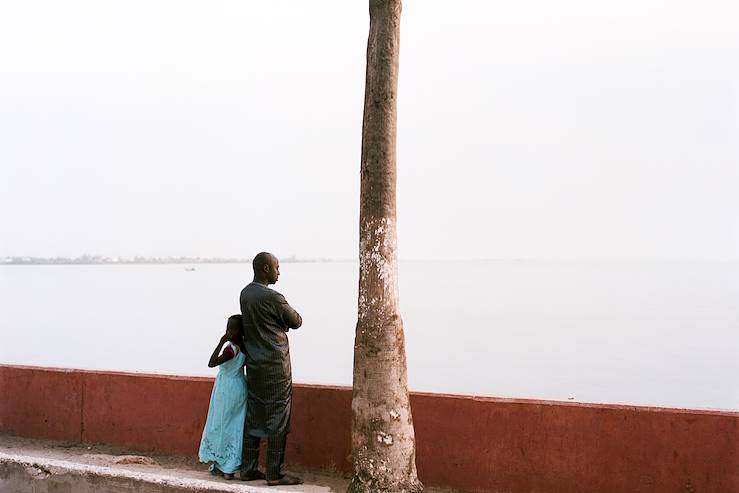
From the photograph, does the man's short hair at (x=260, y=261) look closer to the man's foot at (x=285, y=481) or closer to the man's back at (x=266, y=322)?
the man's back at (x=266, y=322)

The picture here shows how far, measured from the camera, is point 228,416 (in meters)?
6.44

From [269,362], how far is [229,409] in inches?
21.2

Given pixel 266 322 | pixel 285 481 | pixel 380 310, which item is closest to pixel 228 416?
pixel 285 481

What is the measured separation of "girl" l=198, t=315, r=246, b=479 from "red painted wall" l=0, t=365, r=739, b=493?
1.96 ft

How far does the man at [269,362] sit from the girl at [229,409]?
0.10 m

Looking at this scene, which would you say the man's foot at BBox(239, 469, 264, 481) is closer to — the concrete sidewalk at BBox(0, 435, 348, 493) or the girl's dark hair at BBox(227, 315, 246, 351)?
the concrete sidewalk at BBox(0, 435, 348, 493)

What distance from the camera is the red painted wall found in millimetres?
5805

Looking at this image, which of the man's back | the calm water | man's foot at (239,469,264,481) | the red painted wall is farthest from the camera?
the calm water

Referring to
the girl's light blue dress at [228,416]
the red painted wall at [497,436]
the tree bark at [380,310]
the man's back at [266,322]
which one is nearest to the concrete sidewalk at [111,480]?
the girl's light blue dress at [228,416]

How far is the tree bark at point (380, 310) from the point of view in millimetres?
5863

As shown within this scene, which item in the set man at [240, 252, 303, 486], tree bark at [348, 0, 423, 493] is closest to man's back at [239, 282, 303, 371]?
man at [240, 252, 303, 486]

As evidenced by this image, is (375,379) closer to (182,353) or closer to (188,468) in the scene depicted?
(188,468)

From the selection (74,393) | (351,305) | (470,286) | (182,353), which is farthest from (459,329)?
(470,286)

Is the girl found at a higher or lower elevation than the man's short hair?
lower
